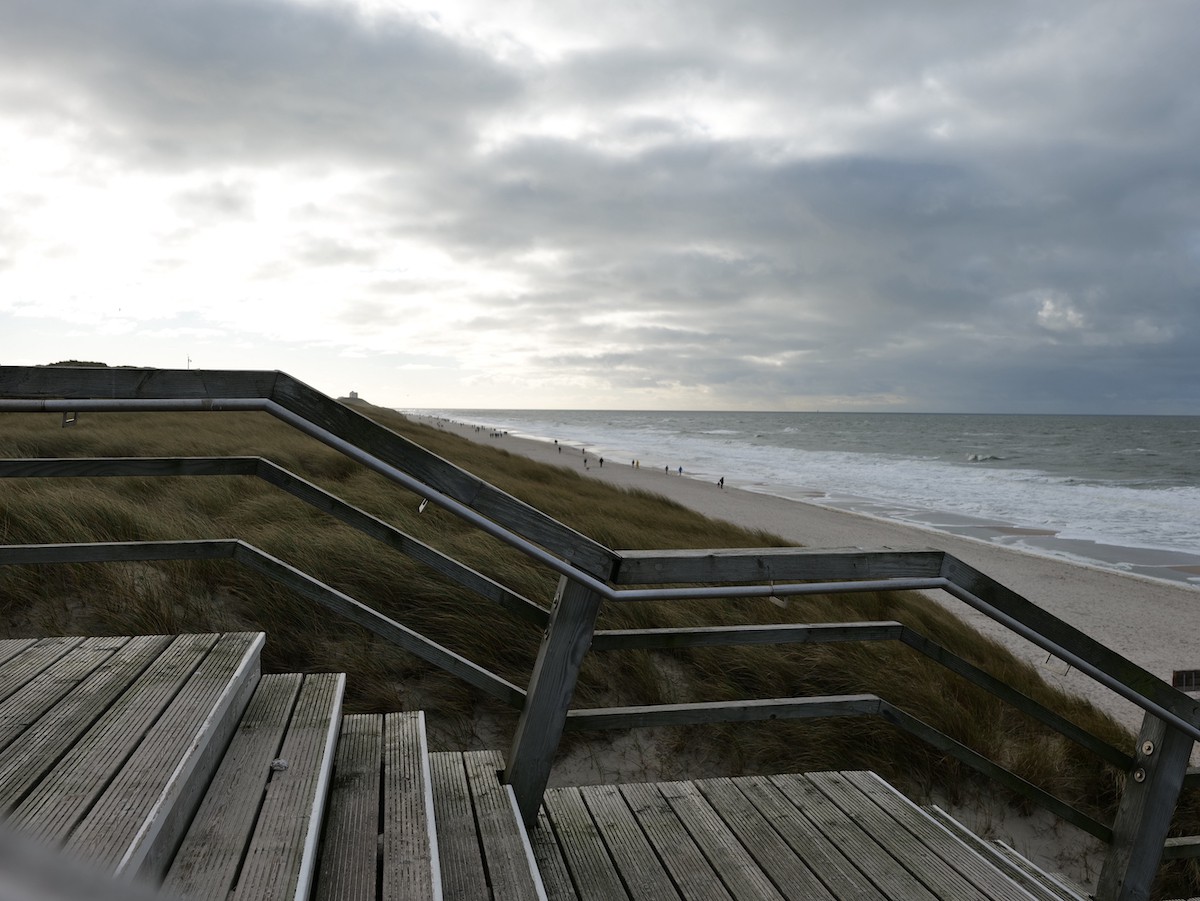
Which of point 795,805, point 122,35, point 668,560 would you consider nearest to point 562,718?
point 668,560

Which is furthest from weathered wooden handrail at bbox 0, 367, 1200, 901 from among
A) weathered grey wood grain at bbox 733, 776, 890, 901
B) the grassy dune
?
the grassy dune

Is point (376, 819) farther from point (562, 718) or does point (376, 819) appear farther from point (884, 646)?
point (884, 646)

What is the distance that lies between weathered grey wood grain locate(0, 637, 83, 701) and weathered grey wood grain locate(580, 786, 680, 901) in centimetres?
201

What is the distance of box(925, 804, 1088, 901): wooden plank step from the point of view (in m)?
2.81

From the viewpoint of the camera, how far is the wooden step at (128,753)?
1.80 metres

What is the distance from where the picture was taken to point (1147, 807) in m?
3.03

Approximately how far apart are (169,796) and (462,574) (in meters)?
1.08

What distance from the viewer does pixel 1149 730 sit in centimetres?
305

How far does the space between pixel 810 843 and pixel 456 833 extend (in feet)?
4.16

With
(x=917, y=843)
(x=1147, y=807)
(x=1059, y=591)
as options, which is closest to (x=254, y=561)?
(x=917, y=843)

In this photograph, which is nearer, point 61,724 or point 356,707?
point 61,724

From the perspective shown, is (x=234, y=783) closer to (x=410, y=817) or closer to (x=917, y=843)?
(x=410, y=817)

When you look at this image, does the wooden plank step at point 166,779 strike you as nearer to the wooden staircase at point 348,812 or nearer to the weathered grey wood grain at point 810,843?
the wooden staircase at point 348,812

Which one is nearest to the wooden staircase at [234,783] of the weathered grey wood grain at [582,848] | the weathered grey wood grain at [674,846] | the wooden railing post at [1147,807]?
the weathered grey wood grain at [582,848]
